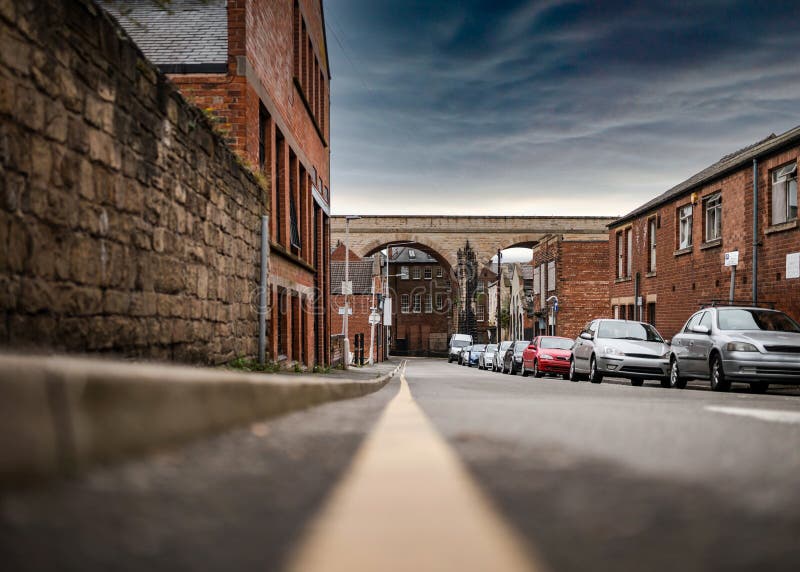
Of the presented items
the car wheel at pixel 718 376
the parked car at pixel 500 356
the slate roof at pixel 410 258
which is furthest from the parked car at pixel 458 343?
the car wheel at pixel 718 376

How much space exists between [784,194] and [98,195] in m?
18.8

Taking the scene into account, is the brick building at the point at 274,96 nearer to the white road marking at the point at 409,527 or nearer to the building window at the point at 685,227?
the white road marking at the point at 409,527

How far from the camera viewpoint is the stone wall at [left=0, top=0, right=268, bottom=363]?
4562 millimetres

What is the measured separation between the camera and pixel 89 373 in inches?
88.9

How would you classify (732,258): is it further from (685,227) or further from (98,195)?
(98,195)

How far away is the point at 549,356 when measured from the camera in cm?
2702

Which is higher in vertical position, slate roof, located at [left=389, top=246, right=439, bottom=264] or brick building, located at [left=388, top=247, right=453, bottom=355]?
slate roof, located at [left=389, top=246, right=439, bottom=264]

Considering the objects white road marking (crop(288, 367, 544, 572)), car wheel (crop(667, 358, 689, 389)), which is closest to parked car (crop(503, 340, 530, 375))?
car wheel (crop(667, 358, 689, 389))

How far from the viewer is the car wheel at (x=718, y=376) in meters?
15.4

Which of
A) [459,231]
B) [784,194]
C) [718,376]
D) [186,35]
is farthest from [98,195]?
[459,231]

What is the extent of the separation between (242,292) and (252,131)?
3.71m

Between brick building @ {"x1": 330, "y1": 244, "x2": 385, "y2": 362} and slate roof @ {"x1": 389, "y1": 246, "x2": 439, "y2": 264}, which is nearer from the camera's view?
brick building @ {"x1": 330, "y1": 244, "x2": 385, "y2": 362}

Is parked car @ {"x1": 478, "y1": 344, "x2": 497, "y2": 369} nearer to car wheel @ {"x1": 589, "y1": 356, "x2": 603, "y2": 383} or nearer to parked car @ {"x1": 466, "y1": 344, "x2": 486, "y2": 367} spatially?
parked car @ {"x1": 466, "y1": 344, "x2": 486, "y2": 367}

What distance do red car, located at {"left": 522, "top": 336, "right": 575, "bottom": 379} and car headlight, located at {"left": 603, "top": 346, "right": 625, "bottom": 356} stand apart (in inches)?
240
